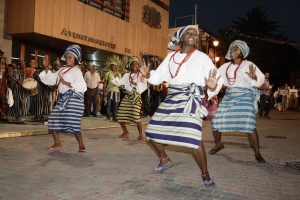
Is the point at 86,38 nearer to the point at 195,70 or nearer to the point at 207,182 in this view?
the point at 195,70

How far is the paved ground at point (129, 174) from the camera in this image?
4586 mm

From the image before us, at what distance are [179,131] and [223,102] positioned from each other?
250 centimetres

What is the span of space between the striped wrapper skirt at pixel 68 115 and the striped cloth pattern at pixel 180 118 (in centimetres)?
241

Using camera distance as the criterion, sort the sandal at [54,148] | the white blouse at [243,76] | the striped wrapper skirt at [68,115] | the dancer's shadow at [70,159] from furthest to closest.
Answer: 1. the sandal at [54,148]
2. the striped wrapper skirt at [68,115]
3. the white blouse at [243,76]
4. the dancer's shadow at [70,159]

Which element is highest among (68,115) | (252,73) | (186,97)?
(252,73)

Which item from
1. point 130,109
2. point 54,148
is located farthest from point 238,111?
point 54,148

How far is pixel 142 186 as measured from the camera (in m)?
4.90

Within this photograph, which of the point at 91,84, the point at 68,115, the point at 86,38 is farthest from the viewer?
the point at 86,38

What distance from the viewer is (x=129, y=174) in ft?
18.2

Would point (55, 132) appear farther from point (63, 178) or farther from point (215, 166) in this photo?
point (215, 166)

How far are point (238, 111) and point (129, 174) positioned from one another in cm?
252

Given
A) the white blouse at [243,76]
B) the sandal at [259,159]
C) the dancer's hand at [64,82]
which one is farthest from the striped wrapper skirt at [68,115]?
the sandal at [259,159]

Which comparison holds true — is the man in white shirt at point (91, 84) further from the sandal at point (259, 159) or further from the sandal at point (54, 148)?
the sandal at point (259, 159)

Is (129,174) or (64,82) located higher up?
(64,82)
